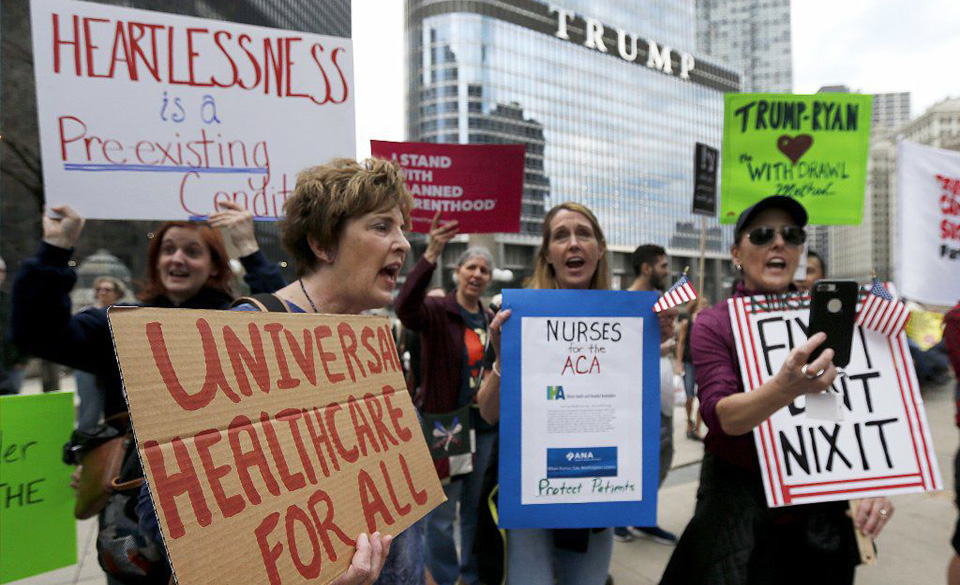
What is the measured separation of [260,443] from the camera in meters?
0.98

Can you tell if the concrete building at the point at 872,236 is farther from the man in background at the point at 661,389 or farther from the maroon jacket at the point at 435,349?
the maroon jacket at the point at 435,349

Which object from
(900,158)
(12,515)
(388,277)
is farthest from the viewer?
(900,158)

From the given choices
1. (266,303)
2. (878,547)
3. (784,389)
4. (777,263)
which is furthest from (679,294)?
(878,547)

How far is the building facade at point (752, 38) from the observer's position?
119 meters

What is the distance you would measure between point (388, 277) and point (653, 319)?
41.3 inches

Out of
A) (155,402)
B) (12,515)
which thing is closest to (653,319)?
(155,402)

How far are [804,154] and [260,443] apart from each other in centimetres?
375

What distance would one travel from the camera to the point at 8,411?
1.91 meters

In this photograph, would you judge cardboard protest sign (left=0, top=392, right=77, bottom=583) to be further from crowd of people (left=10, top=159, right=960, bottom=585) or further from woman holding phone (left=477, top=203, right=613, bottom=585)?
woman holding phone (left=477, top=203, right=613, bottom=585)

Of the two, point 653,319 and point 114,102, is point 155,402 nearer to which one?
point 653,319

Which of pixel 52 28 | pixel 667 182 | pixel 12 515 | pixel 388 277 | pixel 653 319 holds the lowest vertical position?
pixel 12 515

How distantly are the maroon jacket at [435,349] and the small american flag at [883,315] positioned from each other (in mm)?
2083

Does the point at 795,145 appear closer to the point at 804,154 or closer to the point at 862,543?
the point at 804,154

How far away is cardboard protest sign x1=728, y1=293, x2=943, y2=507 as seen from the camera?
5.41 feet
